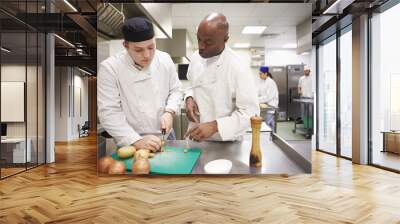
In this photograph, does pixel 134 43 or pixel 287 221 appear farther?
pixel 134 43

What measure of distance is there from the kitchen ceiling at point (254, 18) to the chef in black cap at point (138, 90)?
452 mm

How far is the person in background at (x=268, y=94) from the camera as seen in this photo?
180 inches

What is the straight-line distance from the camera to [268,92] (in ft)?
15.2

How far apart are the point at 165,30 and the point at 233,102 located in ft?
4.13

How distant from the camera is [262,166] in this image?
456 cm

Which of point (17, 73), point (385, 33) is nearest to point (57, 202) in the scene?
point (17, 73)

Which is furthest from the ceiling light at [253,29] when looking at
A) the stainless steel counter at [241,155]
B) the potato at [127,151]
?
the potato at [127,151]

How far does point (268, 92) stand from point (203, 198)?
65.5 inches

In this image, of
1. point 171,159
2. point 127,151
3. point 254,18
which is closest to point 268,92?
point 254,18

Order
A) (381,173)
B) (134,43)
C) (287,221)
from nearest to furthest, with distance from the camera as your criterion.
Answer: (287,221), (134,43), (381,173)

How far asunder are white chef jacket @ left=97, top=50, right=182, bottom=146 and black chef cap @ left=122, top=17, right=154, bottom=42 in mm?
207

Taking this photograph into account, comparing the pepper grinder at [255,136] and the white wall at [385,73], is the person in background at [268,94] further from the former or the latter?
the white wall at [385,73]

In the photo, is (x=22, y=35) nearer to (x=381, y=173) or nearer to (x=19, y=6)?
(x=19, y=6)

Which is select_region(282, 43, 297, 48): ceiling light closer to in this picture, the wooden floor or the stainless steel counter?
the stainless steel counter
